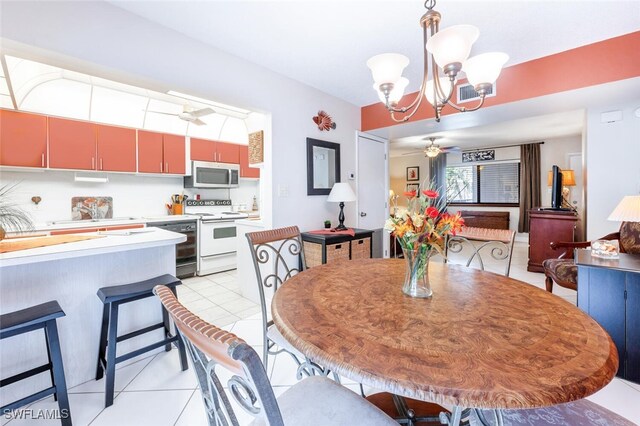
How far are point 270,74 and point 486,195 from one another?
6.92 m

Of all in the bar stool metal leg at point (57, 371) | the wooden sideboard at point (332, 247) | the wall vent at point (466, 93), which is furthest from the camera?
the wall vent at point (466, 93)

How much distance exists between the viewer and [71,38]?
165cm

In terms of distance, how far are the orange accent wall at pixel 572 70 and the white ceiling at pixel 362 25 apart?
0.08 meters

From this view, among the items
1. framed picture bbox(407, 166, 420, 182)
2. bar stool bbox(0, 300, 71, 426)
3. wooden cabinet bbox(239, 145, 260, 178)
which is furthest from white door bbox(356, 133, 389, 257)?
framed picture bbox(407, 166, 420, 182)

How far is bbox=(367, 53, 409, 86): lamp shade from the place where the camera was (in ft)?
4.98

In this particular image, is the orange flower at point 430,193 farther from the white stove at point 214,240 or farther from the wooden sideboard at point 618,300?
the white stove at point 214,240

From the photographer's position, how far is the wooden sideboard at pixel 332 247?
2.75 m

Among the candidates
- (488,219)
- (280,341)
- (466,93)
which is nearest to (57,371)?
(280,341)

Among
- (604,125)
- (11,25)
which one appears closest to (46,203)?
(11,25)

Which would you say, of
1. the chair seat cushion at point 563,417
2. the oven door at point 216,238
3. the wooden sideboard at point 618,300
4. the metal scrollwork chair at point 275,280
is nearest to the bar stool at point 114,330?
the metal scrollwork chair at point 275,280

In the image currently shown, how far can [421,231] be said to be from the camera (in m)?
1.13

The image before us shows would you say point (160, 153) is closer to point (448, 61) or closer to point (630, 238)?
point (448, 61)

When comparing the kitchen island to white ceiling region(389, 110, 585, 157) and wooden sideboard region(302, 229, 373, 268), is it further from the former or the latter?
white ceiling region(389, 110, 585, 157)

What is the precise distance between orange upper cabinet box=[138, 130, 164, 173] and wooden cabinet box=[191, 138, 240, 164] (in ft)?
1.57
